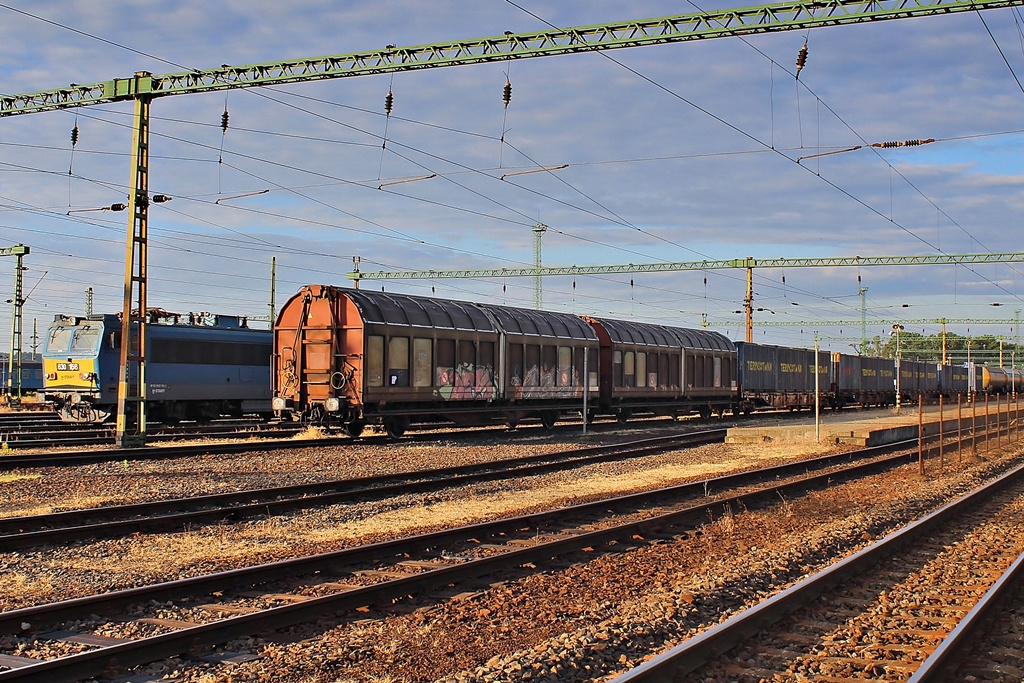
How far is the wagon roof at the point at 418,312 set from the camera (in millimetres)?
23172

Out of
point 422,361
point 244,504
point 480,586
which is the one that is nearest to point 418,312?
point 422,361

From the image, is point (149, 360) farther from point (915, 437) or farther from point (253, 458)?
point (915, 437)

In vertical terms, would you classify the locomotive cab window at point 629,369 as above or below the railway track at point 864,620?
above

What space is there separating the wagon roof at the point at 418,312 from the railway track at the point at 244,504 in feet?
18.5

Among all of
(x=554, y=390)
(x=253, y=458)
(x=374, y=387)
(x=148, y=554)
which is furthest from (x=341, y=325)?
(x=148, y=554)

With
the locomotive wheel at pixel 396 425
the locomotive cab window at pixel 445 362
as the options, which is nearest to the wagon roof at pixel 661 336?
Result: the locomotive cab window at pixel 445 362

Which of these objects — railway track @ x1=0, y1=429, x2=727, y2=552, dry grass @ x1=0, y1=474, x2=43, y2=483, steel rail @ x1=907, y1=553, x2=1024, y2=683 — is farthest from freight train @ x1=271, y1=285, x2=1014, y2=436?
steel rail @ x1=907, y1=553, x2=1024, y2=683

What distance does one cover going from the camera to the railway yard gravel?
6.51 metres

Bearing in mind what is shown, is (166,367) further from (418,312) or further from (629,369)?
(629,369)

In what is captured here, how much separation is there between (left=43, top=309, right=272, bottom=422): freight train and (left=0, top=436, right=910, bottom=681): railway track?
20.0 meters

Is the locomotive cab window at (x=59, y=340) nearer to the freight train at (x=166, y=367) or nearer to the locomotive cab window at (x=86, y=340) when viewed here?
the freight train at (x=166, y=367)

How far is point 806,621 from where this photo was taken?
7.64 meters

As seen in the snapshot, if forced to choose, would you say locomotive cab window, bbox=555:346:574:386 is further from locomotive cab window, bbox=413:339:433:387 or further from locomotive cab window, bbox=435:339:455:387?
locomotive cab window, bbox=413:339:433:387

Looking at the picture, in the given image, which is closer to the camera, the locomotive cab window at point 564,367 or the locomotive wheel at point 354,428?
the locomotive wheel at point 354,428
